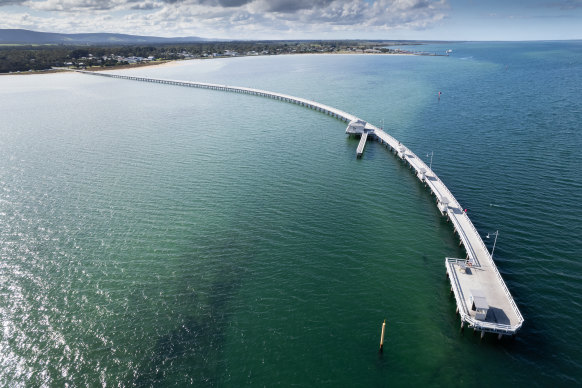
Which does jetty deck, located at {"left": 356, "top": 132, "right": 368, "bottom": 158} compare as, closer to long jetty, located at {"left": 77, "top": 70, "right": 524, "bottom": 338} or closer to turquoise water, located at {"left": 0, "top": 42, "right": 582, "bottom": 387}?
turquoise water, located at {"left": 0, "top": 42, "right": 582, "bottom": 387}

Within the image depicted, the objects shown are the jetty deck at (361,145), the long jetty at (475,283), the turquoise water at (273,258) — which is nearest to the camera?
the turquoise water at (273,258)

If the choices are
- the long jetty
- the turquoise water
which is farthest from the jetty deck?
the long jetty

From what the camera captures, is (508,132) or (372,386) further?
(508,132)

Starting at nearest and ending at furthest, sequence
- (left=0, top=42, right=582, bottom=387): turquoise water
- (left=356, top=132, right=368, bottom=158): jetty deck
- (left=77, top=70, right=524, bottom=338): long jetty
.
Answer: (left=0, top=42, right=582, bottom=387): turquoise water < (left=77, top=70, right=524, bottom=338): long jetty < (left=356, top=132, right=368, bottom=158): jetty deck

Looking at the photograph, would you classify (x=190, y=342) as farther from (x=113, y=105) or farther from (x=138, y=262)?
(x=113, y=105)

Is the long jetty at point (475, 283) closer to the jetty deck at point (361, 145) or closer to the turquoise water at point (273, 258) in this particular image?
the turquoise water at point (273, 258)

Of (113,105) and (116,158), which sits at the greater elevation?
(113,105)

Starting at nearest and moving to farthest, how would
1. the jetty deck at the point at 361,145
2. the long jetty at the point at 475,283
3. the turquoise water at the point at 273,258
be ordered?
the turquoise water at the point at 273,258 < the long jetty at the point at 475,283 < the jetty deck at the point at 361,145

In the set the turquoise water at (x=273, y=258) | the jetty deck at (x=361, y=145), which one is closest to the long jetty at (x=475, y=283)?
the turquoise water at (x=273, y=258)

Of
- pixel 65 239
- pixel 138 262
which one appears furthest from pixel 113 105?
pixel 138 262
